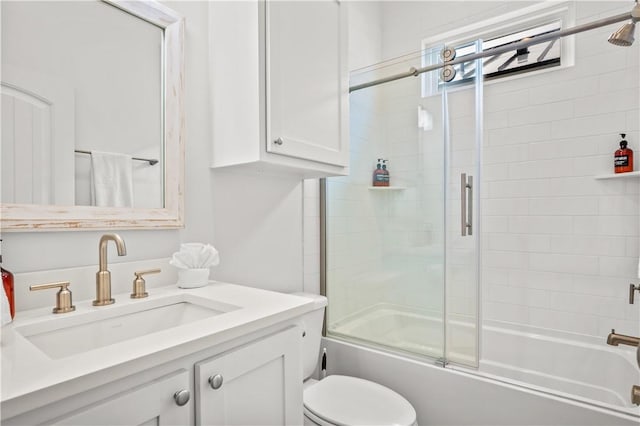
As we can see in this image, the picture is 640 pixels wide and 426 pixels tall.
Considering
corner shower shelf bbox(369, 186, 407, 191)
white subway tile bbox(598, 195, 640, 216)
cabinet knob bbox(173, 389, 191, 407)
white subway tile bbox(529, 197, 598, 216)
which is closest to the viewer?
cabinet knob bbox(173, 389, 191, 407)

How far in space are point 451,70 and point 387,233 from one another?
0.87 m

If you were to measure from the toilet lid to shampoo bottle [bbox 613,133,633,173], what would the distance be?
176cm

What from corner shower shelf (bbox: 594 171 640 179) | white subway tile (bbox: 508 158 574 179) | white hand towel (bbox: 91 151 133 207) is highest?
white subway tile (bbox: 508 158 574 179)

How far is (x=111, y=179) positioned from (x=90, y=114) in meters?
0.20

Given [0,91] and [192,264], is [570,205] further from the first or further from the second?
[0,91]

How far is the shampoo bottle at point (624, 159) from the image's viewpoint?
76.8 inches

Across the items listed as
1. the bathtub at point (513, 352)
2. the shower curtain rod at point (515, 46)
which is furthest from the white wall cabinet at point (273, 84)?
the bathtub at point (513, 352)

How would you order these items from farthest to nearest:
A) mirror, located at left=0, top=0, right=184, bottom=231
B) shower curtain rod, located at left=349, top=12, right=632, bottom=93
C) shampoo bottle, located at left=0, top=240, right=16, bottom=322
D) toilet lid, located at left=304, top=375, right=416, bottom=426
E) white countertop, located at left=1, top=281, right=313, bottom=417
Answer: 1. shower curtain rod, located at left=349, top=12, right=632, bottom=93
2. toilet lid, located at left=304, top=375, right=416, bottom=426
3. mirror, located at left=0, top=0, right=184, bottom=231
4. shampoo bottle, located at left=0, top=240, right=16, bottom=322
5. white countertop, located at left=1, top=281, right=313, bottom=417

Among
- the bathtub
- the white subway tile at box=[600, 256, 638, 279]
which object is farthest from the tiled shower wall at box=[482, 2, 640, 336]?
the bathtub

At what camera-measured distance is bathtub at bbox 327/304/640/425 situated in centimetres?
164

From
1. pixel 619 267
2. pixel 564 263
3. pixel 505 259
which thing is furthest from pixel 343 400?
pixel 619 267

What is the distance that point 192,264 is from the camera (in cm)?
119

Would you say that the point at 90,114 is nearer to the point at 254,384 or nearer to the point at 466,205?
the point at 254,384

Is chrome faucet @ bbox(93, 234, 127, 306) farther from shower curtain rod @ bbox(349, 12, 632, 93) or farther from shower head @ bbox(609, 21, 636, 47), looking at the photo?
shower head @ bbox(609, 21, 636, 47)
